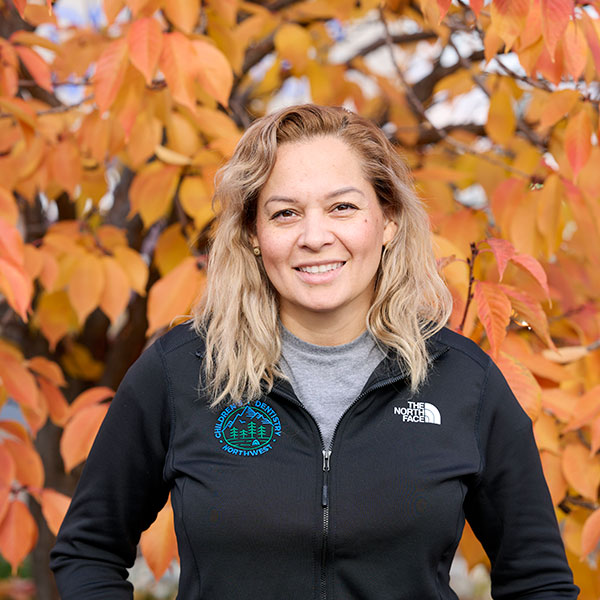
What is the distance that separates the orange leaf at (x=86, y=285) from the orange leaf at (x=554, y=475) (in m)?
1.43

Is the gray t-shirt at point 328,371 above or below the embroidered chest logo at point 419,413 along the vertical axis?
above

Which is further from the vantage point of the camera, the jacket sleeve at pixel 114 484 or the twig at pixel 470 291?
the twig at pixel 470 291

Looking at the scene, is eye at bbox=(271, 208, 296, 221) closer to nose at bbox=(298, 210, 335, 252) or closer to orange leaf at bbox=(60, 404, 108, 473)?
nose at bbox=(298, 210, 335, 252)

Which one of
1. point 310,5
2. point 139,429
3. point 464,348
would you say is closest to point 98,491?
point 139,429

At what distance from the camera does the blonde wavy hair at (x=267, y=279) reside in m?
1.89

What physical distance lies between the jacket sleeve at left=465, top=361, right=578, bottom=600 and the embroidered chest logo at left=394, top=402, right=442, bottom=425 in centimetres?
10

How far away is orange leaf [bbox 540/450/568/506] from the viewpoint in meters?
2.25

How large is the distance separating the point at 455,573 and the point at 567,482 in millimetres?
4549

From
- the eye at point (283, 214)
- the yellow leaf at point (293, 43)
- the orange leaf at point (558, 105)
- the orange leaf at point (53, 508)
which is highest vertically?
the yellow leaf at point (293, 43)

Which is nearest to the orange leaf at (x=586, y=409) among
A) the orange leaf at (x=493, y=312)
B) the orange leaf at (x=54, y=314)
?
the orange leaf at (x=493, y=312)

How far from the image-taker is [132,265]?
2.70 metres

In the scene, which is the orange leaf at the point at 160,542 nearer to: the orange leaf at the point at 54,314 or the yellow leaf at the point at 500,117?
the orange leaf at the point at 54,314

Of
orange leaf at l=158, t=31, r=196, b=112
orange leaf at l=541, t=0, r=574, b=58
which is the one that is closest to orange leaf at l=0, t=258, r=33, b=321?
orange leaf at l=158, t=31, r=196, b=112

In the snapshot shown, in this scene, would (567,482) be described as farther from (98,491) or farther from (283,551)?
(98,491)
